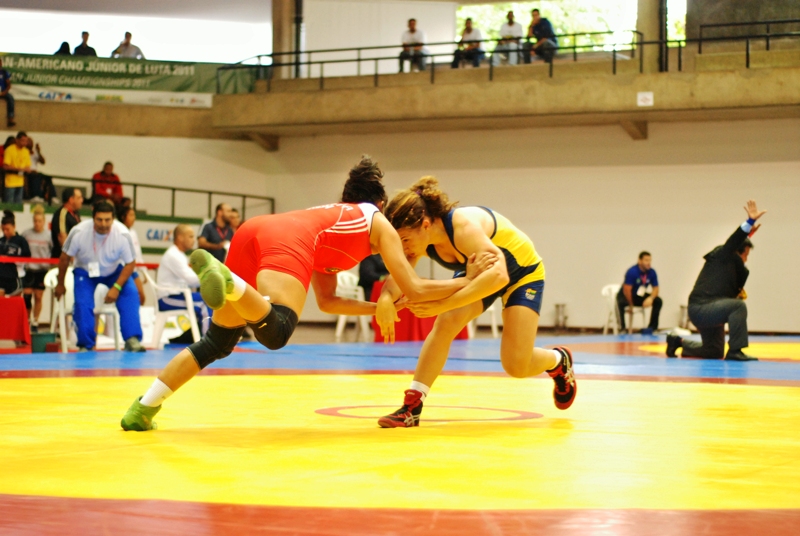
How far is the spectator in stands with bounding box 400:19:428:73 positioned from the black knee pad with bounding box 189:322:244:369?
1436 centimetres

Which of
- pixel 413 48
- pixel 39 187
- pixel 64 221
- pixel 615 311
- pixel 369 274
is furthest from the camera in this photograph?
pixel 413 48

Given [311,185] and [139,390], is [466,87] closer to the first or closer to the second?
[311,185]

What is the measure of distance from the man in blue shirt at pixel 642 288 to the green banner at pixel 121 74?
27.2ft

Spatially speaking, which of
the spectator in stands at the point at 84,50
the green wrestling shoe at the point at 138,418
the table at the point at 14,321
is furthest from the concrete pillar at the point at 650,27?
the green wrestling shoe at the point at 138,418

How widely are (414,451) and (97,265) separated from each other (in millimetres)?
5865

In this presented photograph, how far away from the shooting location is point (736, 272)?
26.7 ft

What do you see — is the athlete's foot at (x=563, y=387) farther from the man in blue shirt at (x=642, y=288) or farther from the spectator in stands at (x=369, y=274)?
the man in blue shirt at (x=642, y=288)

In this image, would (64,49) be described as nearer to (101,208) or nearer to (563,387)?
(101,208)

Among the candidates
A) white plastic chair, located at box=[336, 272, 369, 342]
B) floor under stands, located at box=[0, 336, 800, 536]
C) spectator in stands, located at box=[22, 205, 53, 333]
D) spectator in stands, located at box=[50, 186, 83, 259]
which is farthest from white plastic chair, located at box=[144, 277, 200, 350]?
white plastic chair, located at box=[336, 272, 369, 342]

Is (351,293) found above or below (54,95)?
below

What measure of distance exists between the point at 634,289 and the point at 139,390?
11.1 meters

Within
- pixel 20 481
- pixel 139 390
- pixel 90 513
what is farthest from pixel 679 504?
pixel 139 390

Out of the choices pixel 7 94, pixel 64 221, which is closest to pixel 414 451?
pixel 64 221

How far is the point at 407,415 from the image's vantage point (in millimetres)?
3531
